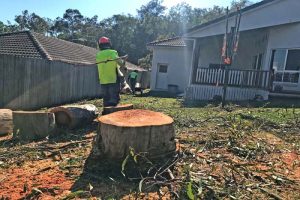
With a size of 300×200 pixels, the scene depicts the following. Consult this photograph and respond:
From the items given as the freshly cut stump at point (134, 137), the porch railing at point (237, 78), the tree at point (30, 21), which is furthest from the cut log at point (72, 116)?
the tree at point (30, 21)

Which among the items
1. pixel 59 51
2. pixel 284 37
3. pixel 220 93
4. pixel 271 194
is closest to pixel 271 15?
pixel 284 37

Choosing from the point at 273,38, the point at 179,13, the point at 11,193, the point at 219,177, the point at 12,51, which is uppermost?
the point at 179,13

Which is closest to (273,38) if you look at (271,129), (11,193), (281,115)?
(281,115)

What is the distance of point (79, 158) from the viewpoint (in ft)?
15.5

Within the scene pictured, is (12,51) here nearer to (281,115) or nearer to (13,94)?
(13,94)

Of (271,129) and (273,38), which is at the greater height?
(273,38)

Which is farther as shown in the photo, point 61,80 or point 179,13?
point 179,13

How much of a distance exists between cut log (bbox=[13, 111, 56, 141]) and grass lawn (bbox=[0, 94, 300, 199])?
8.6 inches

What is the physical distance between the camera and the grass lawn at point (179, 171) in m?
3.57

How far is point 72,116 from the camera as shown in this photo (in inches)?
266

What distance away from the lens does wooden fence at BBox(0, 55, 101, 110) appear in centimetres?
1093

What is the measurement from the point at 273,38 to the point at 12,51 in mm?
13363

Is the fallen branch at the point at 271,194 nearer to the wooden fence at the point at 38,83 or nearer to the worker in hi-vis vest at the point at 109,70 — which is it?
the worker in hi-vis vest at the point at 109,70

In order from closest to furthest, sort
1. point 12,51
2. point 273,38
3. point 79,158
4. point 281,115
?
point 79,158 < point 281,115 < point 273,38 < point 12,51
